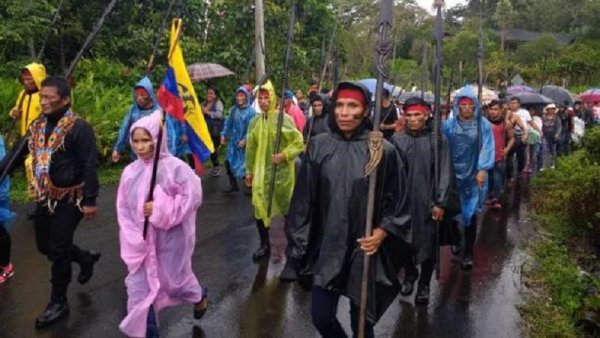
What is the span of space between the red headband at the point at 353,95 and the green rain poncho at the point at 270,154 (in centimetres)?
266

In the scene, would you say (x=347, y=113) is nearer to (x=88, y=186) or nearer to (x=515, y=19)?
(x=88, y=186)

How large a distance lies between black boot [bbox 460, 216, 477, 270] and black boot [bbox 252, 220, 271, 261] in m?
1.99

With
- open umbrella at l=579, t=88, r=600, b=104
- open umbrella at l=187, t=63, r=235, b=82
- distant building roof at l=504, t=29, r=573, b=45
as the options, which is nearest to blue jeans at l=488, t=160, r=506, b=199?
open umbrella at l=187, t=63, r=235, b=82

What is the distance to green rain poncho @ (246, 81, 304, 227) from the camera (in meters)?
6.00

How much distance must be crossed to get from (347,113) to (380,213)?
58 cm

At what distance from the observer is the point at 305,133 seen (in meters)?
8.53

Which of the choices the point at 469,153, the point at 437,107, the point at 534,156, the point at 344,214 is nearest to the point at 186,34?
the point at 534,156

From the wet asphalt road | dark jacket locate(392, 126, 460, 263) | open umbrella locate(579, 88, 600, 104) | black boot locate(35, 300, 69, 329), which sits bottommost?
the wet asphalt road

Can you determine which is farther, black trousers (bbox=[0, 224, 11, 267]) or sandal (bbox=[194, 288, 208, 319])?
black trousers (bbox=[0, 224, 11, 267])


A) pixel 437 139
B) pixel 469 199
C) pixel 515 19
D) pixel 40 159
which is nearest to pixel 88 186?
pixel 40 159

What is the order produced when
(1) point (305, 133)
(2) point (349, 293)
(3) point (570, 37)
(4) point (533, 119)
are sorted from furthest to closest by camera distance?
(3) point (570, 37)
(4) point (533, 119)
(1) point (305, 133)
(2) point (349, 293)

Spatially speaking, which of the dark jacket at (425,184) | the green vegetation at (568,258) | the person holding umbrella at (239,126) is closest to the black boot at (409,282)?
the dark jacket at (425,184)

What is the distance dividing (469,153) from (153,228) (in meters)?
3.47

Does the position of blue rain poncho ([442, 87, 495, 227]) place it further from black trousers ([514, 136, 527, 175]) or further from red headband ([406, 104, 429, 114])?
black trousers ([514, 136, 527, 175])
